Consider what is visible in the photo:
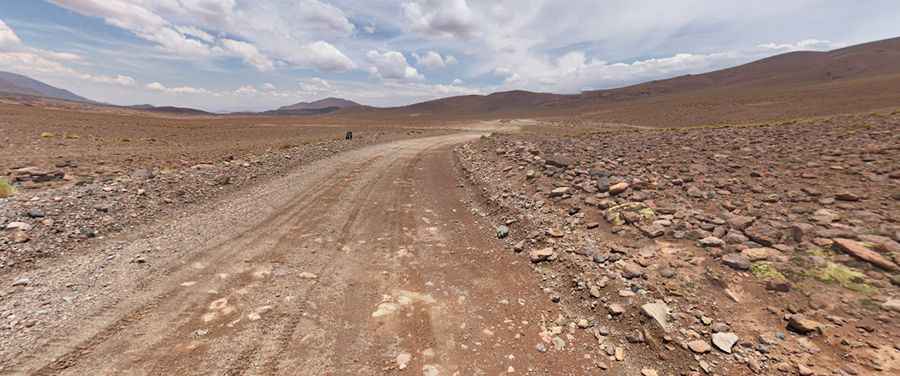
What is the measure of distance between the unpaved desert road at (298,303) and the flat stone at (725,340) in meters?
1.40

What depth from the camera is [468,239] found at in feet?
21.6

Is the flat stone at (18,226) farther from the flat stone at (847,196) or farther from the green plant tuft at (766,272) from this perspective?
the flat stone at (847,196)

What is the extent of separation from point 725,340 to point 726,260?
5.07 ft

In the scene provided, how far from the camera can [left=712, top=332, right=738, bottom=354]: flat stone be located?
3199 mm

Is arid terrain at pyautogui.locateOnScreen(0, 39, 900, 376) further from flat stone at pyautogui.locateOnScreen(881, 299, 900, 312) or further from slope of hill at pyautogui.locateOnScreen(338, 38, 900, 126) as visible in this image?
slope of hill at pyautogui.locateOnScreen(338, 38, 900, 126)

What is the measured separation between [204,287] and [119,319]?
2.86 feet

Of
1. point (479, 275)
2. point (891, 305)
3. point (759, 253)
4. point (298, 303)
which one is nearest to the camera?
point (891, 305)

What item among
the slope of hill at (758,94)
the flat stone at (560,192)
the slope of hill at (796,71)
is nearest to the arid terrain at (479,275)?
the flat stone at (560,192)

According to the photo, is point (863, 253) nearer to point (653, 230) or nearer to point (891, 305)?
point (891, 305)

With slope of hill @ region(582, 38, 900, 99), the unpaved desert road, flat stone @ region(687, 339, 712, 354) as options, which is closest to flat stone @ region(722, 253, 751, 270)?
flat stone @ region(687, 339, 712, 354)

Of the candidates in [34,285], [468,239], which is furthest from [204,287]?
[468,239]

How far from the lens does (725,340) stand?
3.27 meters

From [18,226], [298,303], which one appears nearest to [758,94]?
[298,303]

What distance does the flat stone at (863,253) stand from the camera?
154 inches
